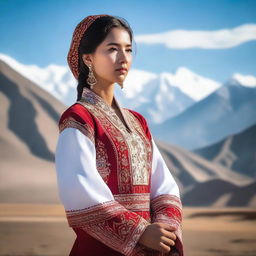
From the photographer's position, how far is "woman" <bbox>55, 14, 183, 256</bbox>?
1.37 metres

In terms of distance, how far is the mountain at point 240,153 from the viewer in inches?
1069

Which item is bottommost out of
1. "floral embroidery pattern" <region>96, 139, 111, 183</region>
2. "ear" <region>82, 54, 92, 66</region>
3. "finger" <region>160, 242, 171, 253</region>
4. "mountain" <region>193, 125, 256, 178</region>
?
"finger" <region>160, 242, 171, 253</region>

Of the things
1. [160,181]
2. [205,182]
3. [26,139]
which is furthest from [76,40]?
[26,139]

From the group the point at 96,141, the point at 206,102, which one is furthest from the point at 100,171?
the point at 206,102

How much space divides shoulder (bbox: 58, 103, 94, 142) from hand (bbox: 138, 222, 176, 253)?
0.31 meters

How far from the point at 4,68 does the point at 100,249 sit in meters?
27.0

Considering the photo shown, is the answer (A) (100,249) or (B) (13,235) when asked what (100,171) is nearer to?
(A) (100,249)

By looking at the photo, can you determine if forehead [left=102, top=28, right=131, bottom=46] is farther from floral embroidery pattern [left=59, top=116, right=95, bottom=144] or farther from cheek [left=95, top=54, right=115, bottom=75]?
floral embroidery pattern [left=59, top=116, right=95, bottom=144]

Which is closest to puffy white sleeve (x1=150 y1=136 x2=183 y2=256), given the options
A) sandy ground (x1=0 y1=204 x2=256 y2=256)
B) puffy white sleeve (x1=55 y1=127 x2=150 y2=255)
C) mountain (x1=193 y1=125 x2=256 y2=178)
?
puffy white sleeve (x1=55 y1=127 x2=150 y2=255)

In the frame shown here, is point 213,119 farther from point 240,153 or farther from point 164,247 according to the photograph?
point 164,247

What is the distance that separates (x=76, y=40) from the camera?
1.61 metres

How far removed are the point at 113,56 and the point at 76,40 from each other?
16 centimetres

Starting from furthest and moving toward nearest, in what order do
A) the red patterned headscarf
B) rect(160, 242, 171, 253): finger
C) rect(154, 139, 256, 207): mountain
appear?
1. rect(154, 139, 256, 207): mountain
2. the red patterned headscarf
3. rect(160, 242, 171, 253): finger

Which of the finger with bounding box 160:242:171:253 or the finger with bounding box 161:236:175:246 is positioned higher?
the finger with bounding box 161:236:175:246
